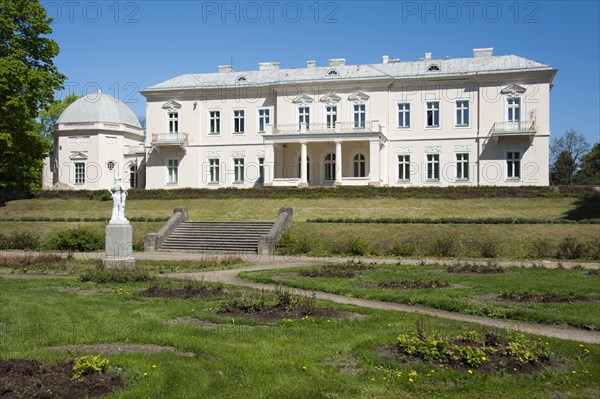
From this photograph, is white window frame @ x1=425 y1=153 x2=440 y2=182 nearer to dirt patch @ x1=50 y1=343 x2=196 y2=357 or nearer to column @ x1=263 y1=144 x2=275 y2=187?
column @ x1=263 y1=144 x2=275 y2=187

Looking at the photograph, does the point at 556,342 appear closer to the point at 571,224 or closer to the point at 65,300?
the point at 65,300

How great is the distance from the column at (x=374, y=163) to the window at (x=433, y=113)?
5907 mm

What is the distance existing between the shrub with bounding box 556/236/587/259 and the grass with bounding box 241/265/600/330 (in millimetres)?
5562

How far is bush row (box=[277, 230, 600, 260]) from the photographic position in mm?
24547

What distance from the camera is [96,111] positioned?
58281 millimetres

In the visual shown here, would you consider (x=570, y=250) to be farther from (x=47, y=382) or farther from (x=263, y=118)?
(x=263, y=118)

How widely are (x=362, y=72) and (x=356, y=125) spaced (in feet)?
15.9

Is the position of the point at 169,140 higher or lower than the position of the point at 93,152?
higher

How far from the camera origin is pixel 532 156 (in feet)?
151

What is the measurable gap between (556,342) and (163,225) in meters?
27.7

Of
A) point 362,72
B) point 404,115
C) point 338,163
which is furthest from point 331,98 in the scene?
point 338,163

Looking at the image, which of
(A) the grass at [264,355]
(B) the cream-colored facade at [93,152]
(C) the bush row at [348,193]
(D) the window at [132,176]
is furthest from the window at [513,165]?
(A) the grass at [264,355]

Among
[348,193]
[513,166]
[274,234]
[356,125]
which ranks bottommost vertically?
[274,234]

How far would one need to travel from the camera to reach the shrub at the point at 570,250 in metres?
24.1
